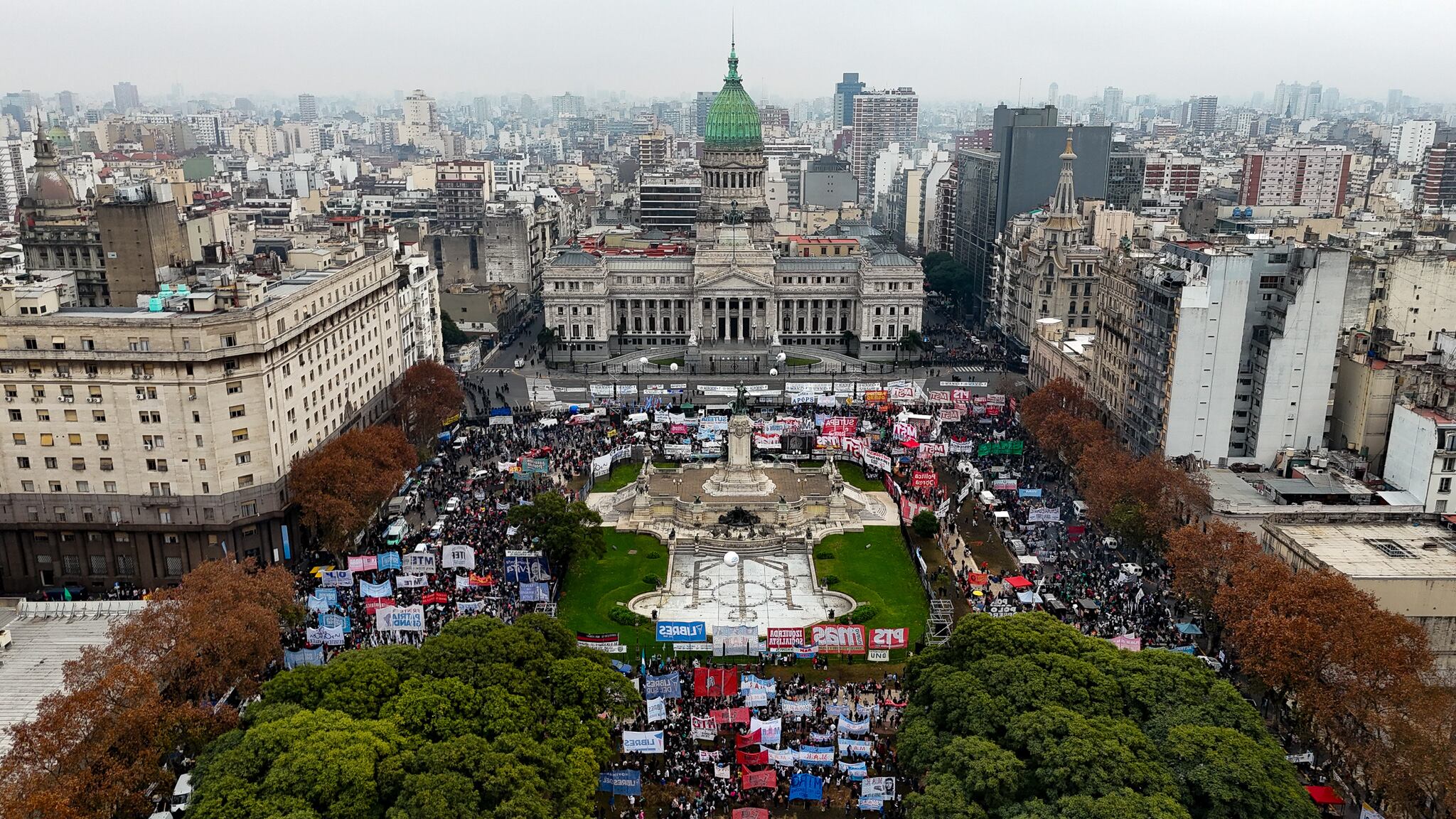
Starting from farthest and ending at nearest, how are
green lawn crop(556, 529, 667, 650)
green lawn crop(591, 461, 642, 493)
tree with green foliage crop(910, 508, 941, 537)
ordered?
green lawn crop(591, 461, 642, 493)
tree with green foliage crop(910, 508, 941, 537)
green lawn crop(556, 529, 667, 650)

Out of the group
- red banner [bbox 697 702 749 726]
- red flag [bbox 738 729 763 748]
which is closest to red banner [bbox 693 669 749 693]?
red banner [bbox 697 702 749 726]

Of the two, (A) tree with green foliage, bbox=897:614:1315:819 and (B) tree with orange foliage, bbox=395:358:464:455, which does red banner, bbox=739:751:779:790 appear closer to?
(A) tree with green foliage, bbox=897:614:1315:819

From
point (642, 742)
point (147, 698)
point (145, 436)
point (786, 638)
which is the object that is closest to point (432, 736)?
point (642, 742)

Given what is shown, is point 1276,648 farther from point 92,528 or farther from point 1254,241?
point 92,528

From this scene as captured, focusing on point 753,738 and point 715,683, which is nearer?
point 753,738

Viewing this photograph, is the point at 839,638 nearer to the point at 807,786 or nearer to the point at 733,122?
the point at 807,786

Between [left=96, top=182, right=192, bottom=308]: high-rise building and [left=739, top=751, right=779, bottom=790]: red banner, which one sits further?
[left=96, top=182, right=192, bottom=308]: high-rise building

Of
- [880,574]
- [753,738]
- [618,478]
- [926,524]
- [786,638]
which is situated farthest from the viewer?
[618,478]
